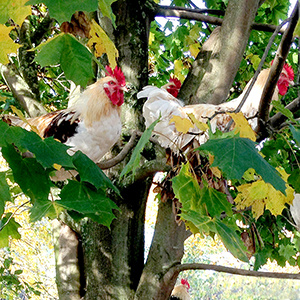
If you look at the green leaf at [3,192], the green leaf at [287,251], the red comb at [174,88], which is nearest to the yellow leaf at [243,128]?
the green leaf at [3,192]

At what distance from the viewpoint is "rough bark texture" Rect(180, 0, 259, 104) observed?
2.26 meters

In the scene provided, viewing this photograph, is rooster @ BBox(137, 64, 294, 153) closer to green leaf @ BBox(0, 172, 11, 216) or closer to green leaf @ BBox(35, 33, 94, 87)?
green leaf @ BBox(35, 33, 94, 87)

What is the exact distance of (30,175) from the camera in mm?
912

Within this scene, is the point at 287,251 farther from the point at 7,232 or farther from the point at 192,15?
the point at 7,232

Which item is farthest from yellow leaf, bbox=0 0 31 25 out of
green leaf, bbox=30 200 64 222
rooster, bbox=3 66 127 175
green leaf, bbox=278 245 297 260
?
green leaf, bbox=278 245 297 260

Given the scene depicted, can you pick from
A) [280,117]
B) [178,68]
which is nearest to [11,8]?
[280,117]

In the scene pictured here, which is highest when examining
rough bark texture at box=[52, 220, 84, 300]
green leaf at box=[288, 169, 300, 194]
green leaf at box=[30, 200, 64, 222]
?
green leaf at box=[288, 169, 300, 194]

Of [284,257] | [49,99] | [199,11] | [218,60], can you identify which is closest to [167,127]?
[218,60]

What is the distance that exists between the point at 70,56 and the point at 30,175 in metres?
0.29

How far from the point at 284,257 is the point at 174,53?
70.7 inches

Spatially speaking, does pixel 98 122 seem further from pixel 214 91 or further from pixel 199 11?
pixel 199 11

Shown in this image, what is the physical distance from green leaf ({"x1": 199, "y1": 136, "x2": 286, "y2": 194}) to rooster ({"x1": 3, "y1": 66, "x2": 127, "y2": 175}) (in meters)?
1.16

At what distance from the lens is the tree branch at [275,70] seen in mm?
965

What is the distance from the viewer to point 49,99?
3.88m
